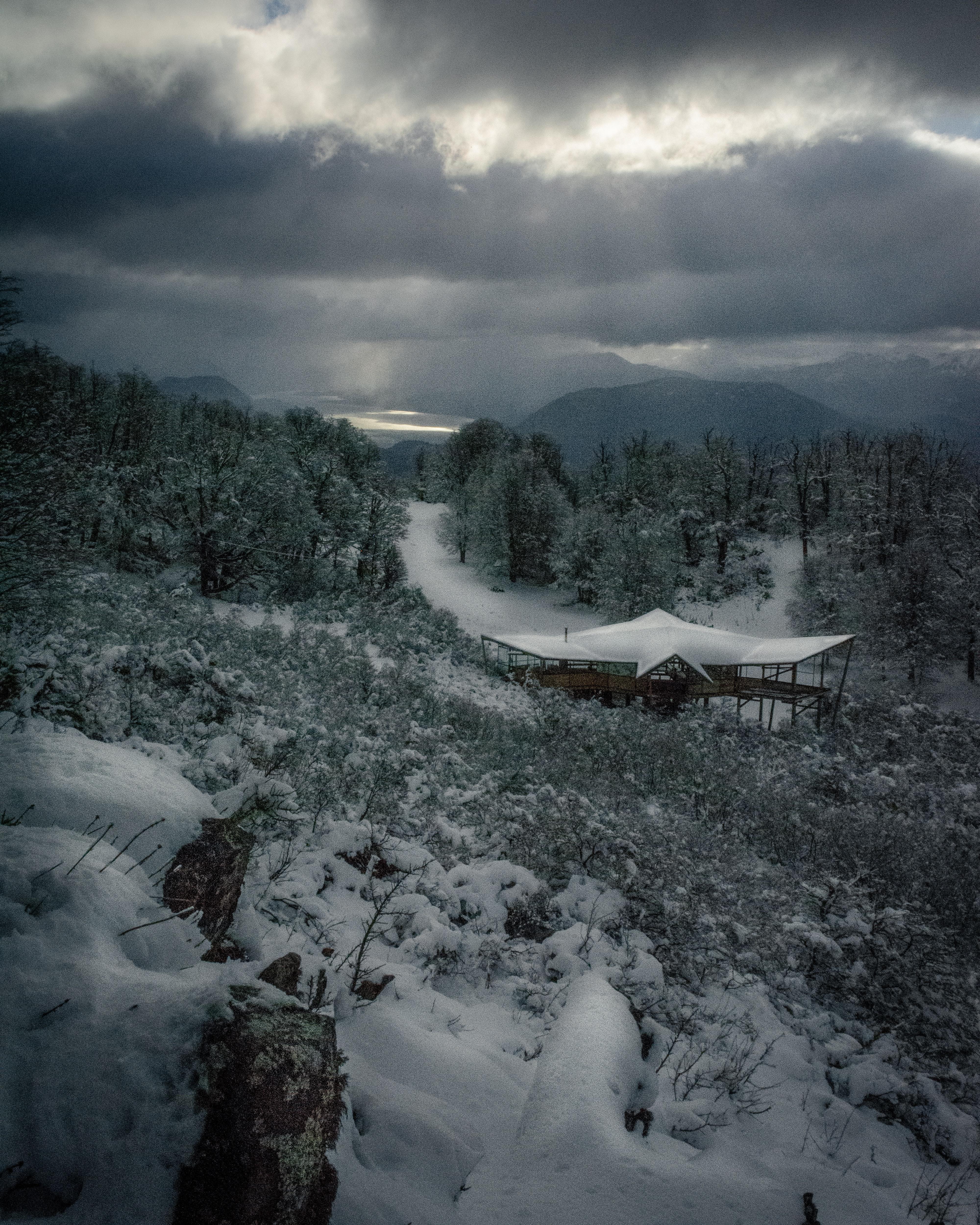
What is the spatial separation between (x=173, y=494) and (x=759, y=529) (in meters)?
49.8

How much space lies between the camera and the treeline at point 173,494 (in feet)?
26.8

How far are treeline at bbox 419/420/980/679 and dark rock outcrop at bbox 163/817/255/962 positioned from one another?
121ft

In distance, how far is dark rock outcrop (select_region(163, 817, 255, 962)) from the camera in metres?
3.66

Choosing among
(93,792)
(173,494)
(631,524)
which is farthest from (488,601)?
(93,792)

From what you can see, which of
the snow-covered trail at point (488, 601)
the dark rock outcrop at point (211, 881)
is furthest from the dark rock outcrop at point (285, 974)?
the snow-covered trail at point (488, 601)

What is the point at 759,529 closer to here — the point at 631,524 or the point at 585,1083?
the point at 631,524

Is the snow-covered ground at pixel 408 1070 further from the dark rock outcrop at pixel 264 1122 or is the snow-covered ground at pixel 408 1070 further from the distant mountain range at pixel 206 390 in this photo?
the distant mountain range at pixel 206 390

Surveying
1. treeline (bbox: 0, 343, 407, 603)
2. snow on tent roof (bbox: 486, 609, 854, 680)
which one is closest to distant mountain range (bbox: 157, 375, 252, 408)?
treeline (bbox: 0, 343, 407, 603)

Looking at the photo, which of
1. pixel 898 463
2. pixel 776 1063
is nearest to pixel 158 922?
pixel 776 1063

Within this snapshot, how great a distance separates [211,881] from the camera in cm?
389

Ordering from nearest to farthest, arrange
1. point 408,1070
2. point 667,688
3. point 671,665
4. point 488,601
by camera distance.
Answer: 1. point 408,1070
2. point 667,688
3. point 671,665
4. point 488,601

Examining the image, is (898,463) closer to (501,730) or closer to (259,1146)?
(501,730)

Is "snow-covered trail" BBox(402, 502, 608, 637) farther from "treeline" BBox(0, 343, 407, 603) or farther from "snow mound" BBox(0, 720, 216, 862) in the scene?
"snow mound" BBox(0, 720, 216, 862)

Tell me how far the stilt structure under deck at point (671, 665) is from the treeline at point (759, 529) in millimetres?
11567
